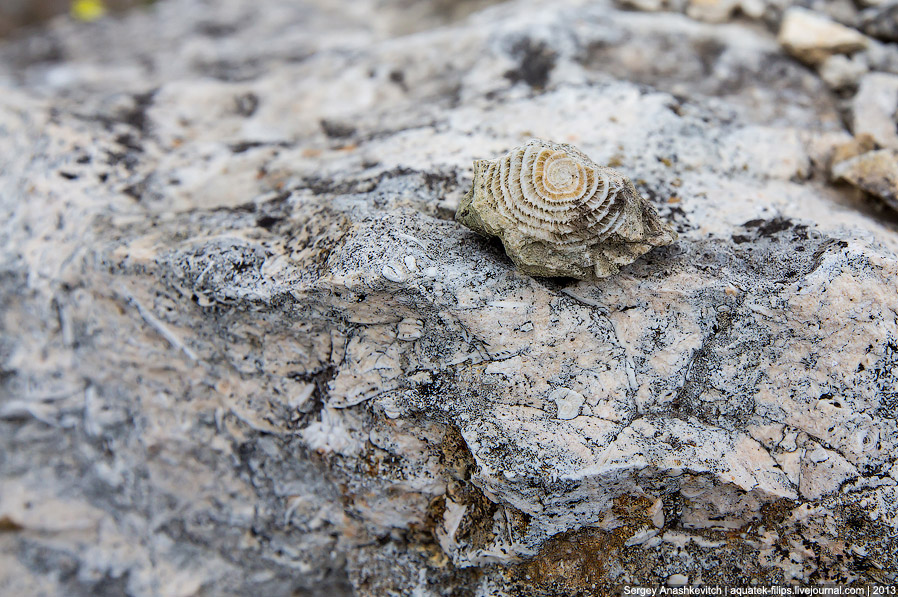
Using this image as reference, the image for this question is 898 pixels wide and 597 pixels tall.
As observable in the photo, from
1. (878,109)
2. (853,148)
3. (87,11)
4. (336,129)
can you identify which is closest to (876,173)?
(853,148)

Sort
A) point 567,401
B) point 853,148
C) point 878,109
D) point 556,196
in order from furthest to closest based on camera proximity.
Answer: point 878,109 < point 853,148 < point 567,401 < point 556,196

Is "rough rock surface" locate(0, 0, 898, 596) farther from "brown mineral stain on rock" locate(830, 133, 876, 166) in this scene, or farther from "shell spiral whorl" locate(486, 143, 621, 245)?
"shell spiral whorl" locate(486, 143, 621, 245)

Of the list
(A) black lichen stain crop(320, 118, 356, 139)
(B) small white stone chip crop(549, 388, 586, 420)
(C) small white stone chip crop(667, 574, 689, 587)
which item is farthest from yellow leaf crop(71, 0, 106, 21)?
(C) small white stone chip crop(667, 574, 689, 587)

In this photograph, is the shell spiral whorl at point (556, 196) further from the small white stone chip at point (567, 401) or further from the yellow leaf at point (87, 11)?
the yellow leaf at point (87, 11)

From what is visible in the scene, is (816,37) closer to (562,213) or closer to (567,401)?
(562,213)

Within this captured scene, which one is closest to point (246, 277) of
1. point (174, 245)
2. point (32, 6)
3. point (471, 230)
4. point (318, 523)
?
point (174, 245)

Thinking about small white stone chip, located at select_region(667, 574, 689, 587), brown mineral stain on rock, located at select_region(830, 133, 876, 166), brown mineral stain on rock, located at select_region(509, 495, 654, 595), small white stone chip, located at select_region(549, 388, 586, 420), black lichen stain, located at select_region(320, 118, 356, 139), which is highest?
black lichen stain, located at select_region(320, 118, 356, 139)
